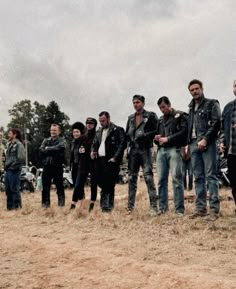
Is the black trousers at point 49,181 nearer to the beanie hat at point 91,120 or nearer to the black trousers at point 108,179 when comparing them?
the beanie hat at point 91,120

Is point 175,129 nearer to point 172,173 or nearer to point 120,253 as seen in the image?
point 172,173

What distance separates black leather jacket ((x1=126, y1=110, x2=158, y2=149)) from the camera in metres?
6.66

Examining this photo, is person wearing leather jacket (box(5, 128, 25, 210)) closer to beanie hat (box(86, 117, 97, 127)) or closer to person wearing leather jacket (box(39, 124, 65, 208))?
person wearing leather jacket (box(39, 124, 65, 208))

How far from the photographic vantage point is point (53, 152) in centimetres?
845

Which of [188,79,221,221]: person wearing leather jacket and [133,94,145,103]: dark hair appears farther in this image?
[133,94,145,103]: dark hair

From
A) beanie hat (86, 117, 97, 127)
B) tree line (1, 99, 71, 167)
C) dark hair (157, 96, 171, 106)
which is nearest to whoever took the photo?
dark hair (157, 96, 171, 106)

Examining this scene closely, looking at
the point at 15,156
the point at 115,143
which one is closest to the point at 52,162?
the point at 15,156

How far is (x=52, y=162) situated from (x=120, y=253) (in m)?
4.73

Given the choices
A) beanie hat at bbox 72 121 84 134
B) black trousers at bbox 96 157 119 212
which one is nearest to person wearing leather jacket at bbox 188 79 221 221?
black trousers at bbox 96 157 119 212

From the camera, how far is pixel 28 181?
15.5 metres

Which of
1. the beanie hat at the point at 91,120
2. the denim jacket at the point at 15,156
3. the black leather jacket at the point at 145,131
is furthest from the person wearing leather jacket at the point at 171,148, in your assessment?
the denim jacket at the point at 15,156

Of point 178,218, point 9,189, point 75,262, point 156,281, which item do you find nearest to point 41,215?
point 9,189

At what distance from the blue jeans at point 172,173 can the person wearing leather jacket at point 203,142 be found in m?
0.35

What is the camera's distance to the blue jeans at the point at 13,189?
8.66 metres
